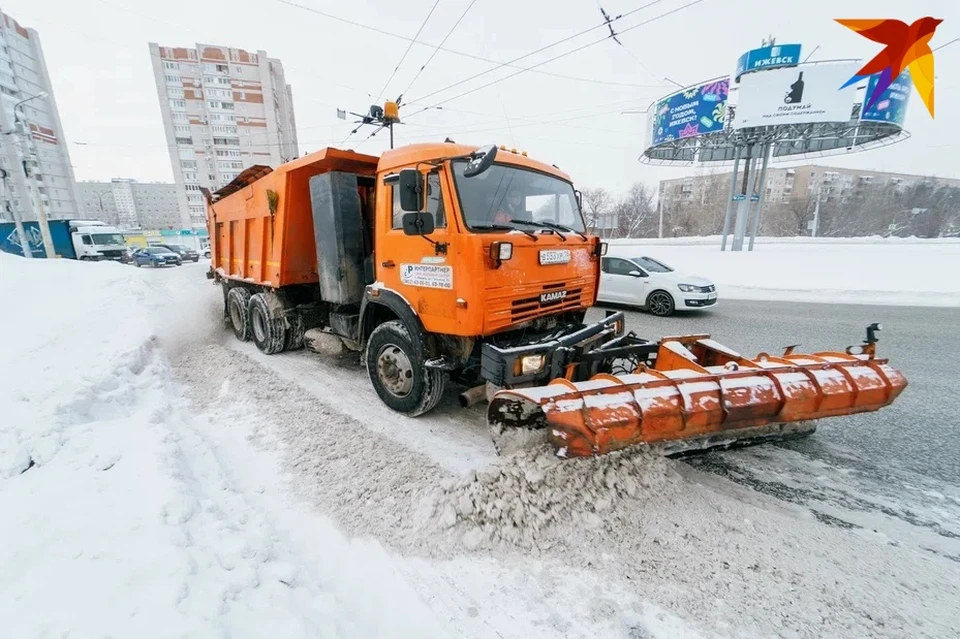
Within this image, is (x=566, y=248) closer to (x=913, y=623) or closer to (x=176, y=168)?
(x=913, y=623)

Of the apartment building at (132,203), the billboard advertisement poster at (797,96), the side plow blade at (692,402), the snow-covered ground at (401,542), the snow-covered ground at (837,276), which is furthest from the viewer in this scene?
the apartment building at (132,203)

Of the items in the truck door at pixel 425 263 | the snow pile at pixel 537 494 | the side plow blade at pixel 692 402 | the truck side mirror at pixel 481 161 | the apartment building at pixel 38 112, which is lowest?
the snow pile at pixel 537 494

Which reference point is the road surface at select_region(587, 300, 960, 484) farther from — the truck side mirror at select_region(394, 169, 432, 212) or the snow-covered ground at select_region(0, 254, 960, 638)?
the truck side mirror at select_region(394, 169, 432, 212)

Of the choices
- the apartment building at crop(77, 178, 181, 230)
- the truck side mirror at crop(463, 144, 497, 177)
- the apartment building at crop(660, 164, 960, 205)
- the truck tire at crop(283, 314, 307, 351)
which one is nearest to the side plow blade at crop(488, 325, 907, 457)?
the truck side mirror at crop(463, 144, 497, 177)

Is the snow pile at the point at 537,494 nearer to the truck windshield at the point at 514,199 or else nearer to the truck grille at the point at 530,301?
the truck grille at the point at 530,301

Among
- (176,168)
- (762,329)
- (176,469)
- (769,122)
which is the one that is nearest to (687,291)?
(762,329)

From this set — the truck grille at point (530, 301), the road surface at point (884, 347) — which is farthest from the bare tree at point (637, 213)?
the truck grille at point (530, 301)

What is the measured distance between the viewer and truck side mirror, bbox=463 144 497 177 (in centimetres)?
321

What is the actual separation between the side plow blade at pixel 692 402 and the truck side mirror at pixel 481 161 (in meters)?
1.82

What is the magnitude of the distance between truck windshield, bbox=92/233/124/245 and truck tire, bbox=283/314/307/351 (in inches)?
1263

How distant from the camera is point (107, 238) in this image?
91.8 ft

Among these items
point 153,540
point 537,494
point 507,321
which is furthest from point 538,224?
point 153,540

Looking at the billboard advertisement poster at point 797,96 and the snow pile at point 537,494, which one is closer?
the snow pile at point 537,494

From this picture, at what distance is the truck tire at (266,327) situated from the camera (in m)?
6.28
